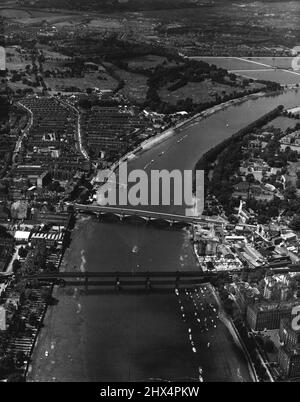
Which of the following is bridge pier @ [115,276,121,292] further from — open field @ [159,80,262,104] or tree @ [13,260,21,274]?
open field @ [159,80,262,104]

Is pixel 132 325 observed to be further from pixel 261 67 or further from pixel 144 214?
pixel 261 67

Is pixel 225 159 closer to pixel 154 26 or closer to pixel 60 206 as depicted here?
pixel 60 206

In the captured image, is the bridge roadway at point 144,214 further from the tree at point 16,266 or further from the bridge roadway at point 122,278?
the tree at point 16,266

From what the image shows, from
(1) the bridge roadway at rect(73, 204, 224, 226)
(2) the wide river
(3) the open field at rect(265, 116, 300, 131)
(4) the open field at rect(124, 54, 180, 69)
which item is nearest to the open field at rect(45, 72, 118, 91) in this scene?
(4) the open field at rect(124, 54, 180, 69)

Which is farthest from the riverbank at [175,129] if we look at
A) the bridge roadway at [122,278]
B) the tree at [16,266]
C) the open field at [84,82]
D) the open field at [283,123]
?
the bridge roadway at [122,278]

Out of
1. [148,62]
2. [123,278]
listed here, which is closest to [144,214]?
[123,278]

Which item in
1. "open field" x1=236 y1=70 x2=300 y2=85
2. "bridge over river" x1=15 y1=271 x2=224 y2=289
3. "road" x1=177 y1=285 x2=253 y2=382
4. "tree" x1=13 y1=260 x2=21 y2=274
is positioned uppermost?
"open field" x1=236 y1=70 x2=300 y2=85
